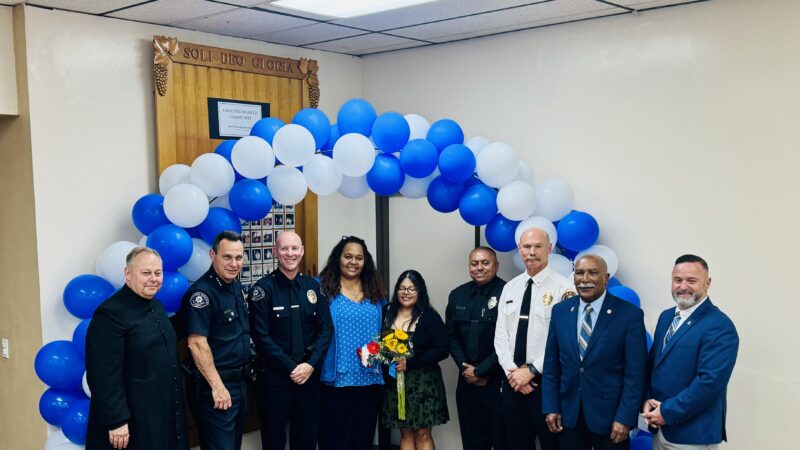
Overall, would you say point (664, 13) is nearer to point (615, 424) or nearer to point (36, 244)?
point (615, 424)

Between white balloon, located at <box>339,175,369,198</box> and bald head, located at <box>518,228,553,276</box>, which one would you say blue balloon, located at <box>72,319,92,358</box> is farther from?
bald head, located at <box>518,228,553,276</box>

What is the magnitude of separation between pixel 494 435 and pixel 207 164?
2.24 meters

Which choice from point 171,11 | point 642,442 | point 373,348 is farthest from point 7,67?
point 642,442

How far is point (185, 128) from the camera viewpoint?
480cm

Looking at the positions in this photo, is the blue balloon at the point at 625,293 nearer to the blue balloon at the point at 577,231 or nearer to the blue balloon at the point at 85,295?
the blue balloon at the point at 577,231

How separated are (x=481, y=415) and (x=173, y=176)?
7.45 feet

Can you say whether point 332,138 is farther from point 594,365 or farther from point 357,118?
point 594,365

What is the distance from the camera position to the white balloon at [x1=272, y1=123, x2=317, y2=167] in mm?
4113

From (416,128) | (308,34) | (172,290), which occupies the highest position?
(308,34)

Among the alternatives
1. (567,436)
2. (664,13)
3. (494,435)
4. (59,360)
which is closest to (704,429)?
(567,436)

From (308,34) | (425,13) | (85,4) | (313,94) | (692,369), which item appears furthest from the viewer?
(313,94)

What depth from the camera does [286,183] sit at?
13.9ft

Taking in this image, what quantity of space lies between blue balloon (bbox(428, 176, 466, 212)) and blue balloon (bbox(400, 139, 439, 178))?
6.0 inches

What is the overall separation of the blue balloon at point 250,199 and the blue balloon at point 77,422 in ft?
4.10
